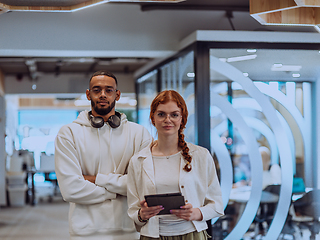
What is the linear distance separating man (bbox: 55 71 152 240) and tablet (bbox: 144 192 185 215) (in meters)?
0.41

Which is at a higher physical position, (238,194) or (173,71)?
(173,71)

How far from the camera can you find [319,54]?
478cm

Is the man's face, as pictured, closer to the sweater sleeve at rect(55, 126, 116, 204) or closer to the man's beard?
the man's beard

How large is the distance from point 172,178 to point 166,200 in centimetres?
18

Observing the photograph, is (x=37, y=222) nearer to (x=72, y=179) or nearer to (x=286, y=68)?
(x=286, y=68)

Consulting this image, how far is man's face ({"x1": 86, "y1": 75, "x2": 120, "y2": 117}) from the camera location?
7.98 ft

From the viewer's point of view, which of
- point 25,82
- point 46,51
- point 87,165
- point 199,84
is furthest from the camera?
point 25,82

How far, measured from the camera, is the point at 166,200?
204 cm

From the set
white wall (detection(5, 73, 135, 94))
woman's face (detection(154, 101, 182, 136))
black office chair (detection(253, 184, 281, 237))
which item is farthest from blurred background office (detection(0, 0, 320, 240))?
white wall (detection(5, 73, 135, 94))

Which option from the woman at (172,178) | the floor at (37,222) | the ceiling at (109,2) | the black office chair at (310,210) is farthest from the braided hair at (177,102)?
the black office chair at (310,210)

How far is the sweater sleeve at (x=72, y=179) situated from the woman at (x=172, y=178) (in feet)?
0.79

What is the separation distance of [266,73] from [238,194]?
1501mm

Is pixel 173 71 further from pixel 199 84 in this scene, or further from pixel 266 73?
pixel 266 73

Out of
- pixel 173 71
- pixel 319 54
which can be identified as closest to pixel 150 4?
pixel 173 71
